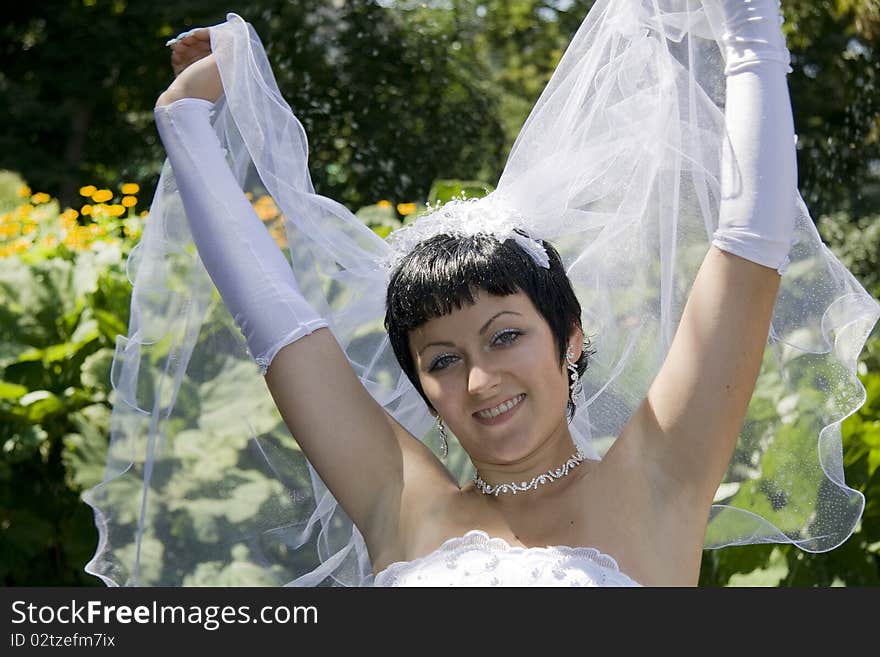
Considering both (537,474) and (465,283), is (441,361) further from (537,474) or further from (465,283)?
(537,474)

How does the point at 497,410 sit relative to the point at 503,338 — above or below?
below

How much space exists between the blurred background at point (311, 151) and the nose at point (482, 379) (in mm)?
971

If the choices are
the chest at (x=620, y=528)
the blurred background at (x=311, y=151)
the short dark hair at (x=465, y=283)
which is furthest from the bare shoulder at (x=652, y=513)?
the blurred background at (x=311, y=151)

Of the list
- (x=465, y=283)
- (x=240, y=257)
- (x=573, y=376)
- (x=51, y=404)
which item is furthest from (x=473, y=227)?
(x=51, y=404)

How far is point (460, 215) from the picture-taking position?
2344 mm

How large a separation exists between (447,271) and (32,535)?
2920 millimetres

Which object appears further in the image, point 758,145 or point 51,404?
point 51,404

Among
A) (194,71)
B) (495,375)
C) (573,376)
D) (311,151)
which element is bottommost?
(311,151)

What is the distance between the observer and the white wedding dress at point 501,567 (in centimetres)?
206

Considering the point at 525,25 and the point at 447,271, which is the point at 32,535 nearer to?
the point at 447,271

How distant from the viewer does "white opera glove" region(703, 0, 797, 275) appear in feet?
6.53

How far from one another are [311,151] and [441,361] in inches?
197

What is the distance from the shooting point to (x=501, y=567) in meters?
2.10

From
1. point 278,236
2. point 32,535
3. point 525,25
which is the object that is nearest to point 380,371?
point 278,236
